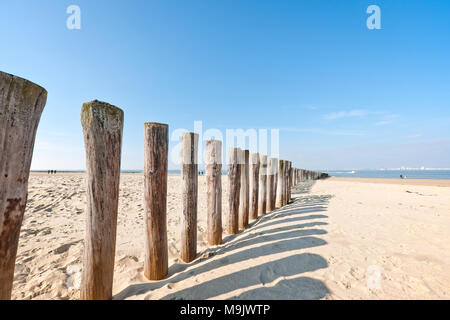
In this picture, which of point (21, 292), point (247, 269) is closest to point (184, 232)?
point (247, 269)

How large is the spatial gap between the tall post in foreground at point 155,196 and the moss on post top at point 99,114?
1.66ft

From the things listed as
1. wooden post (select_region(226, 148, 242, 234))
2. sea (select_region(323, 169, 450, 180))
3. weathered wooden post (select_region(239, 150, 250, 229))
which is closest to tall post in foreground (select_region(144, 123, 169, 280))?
wooden post (select_region(226, 148, 242, 234))

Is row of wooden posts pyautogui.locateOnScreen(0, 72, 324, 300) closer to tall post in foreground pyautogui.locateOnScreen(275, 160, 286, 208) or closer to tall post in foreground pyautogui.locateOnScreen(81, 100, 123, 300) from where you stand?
tall post in foreground pyautogui.locateOnScreen(81, 100, 123, 300)

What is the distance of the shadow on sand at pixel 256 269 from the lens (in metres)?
2.11

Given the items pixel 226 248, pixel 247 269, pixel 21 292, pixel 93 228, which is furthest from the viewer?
pixel 226 248

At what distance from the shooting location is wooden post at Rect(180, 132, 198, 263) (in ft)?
9.75

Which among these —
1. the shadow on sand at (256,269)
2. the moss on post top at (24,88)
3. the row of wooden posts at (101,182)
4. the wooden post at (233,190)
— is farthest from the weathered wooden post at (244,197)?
the moss on post top at (24,88)

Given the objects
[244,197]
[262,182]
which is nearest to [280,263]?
[244,197]

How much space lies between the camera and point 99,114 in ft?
6.14

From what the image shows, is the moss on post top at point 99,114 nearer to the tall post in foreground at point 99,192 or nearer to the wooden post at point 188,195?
the tall post in foreground at point 99,192
